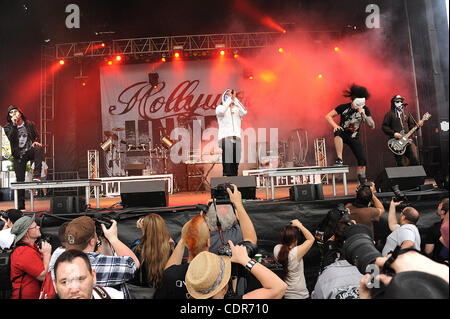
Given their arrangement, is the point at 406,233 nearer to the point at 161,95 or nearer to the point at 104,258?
the point at 104,258

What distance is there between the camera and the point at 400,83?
9.41 m

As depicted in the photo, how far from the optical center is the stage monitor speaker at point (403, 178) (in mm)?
4801

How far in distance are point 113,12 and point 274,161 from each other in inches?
253

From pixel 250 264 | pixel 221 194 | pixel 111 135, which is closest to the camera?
pixel 250 264

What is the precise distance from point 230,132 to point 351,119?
184 cm

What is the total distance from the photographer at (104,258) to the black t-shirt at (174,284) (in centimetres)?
23

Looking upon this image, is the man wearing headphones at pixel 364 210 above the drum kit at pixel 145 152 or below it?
below

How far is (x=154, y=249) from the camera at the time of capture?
264cm

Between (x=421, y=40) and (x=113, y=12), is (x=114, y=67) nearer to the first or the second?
(x=113, y=12)

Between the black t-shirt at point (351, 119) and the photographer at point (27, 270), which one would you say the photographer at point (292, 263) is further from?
the black t-shirt at point (351, 119)

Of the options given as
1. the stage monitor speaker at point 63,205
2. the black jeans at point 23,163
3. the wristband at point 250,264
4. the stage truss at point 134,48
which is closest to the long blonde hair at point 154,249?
the wristband at point 250,264

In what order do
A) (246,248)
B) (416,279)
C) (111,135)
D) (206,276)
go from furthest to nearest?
(111,135) → (246,248) → (206,276) → (416,279)

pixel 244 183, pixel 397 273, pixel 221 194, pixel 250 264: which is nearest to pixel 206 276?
pixel 250 264
